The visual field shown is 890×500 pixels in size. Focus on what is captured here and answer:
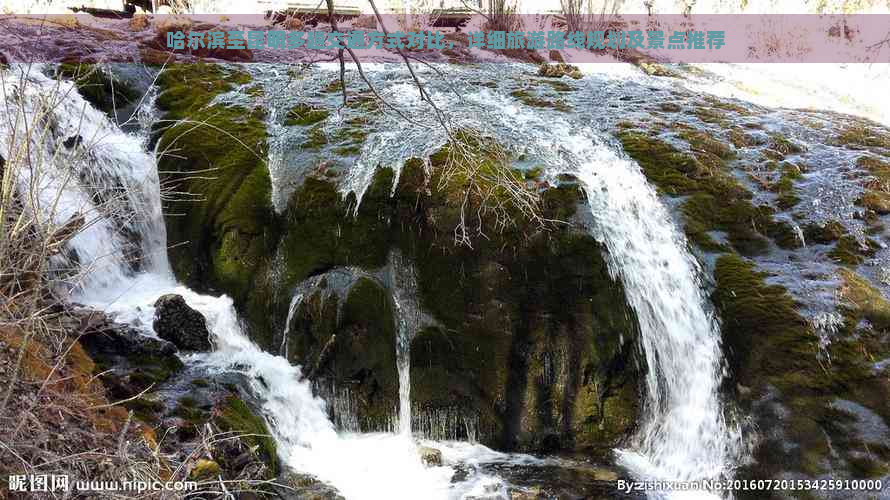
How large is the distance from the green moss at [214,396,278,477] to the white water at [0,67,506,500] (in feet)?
0.66

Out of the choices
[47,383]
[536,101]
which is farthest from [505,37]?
[47,383]

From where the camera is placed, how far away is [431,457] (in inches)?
179

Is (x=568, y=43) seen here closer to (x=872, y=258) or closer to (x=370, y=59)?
(x=370, y=59)

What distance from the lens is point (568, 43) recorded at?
481 inches

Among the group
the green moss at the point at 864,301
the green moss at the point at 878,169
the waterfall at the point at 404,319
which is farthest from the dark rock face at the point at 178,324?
the green moss at the point at 878,169

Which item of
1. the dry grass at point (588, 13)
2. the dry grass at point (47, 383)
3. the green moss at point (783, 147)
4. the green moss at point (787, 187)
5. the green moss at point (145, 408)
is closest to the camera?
the dry grass at point (47, 383)

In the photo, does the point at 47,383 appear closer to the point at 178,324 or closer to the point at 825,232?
the point at 178,324

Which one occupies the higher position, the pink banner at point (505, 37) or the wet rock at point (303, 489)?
the pink banner at point (505, 37)

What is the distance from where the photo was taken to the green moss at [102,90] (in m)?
6.97

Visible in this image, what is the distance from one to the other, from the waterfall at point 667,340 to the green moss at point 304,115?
9.92 ft

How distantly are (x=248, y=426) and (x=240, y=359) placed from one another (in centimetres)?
103

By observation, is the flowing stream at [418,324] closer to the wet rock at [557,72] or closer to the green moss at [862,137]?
the green moss at [862,137]

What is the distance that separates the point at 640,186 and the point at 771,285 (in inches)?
61.5

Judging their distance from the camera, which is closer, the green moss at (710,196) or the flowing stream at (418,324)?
the flowing stream at (418,324)
